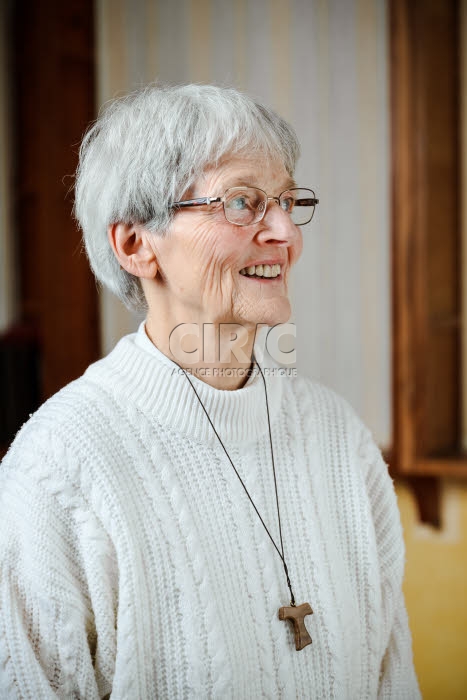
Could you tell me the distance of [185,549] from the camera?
3.96 ft

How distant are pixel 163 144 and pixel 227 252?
0.66 ft

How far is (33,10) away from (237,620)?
283 cm

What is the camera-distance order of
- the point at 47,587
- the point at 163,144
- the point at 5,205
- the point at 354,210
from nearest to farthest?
the point at 47,587 → the point at 163,144 → the point at 354,210 → the point at 5,205

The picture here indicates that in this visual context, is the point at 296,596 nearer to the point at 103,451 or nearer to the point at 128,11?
the point at 103,451

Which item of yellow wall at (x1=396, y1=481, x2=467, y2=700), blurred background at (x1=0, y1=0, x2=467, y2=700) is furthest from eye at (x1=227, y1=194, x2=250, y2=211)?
yellow wall at (x1=396, y1=481, x2=467, y2=700)

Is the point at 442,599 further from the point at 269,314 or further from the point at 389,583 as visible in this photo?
the point at 269,314

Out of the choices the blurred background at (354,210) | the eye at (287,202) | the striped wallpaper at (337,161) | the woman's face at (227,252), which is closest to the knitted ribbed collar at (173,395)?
the woman's face at (227,252)

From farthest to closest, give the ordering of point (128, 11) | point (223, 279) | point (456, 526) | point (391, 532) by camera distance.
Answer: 1. point (128, 11)
2. point (456, 526)
3. point (391, 532)
4. point (223, 279)

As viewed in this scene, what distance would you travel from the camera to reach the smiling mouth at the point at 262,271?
1.28 m

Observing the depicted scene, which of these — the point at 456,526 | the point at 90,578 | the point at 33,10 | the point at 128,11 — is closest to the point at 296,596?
the point at 90,578

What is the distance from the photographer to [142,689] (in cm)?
114

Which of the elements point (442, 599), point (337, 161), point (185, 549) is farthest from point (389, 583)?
point (337, 161)

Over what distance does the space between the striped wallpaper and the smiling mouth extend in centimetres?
152

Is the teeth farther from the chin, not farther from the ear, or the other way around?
the ear
